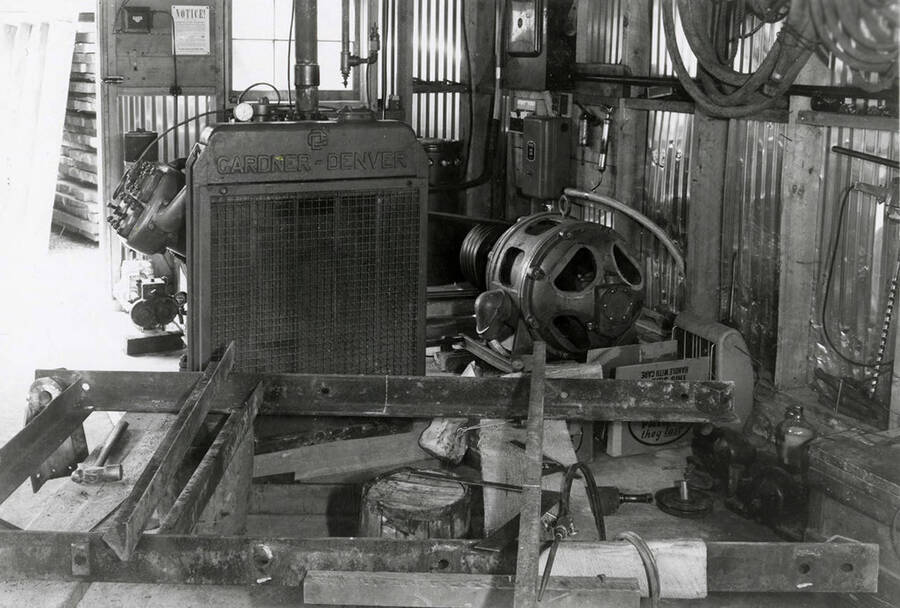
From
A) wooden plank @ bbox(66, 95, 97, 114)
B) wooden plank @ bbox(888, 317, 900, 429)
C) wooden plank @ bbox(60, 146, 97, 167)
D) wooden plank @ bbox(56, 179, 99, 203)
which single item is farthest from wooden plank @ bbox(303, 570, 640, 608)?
wooden plank @ bbox(56, 179, 99, 203)

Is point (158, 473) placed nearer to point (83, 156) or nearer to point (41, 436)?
point (41, 436)

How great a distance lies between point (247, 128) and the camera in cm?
333

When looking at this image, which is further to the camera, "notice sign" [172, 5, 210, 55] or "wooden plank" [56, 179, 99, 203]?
"wooden plank" [56, 179, 99, 203]

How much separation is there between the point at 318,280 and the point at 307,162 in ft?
1.22

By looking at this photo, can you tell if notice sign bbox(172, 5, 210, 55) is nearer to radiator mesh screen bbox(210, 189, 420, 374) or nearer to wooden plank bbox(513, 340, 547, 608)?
radiator mesh screen bbox(210, 189, 420, 374)

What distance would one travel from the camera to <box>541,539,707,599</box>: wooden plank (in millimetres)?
2014

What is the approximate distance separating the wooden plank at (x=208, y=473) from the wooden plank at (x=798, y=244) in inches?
87.1

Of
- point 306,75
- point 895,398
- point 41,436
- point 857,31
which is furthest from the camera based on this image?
point 306,75

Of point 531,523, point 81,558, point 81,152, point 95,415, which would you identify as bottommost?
point 95,415

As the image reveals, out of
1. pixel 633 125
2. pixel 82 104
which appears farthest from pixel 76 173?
pixel 633 125

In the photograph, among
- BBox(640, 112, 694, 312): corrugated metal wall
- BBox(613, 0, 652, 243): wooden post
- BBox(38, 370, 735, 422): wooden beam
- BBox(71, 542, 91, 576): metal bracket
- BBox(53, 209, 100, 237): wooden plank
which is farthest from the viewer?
BBox(53, 209, 100, 237): wooden plank

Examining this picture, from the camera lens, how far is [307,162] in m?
3.41

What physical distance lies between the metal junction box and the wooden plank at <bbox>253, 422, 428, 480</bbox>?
31 centimetres

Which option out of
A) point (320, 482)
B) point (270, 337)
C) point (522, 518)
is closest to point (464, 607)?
point (522, 518)
